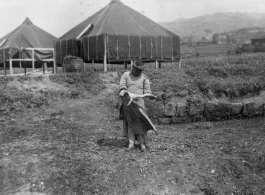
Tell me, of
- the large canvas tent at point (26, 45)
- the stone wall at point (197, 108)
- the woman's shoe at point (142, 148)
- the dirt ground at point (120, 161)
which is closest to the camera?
the dirt ground at point (120, 161)

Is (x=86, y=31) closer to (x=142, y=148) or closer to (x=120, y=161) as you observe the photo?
(x=142, y=148)

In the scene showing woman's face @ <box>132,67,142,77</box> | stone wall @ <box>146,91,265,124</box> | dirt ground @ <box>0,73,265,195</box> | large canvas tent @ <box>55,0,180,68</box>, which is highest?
large canvas tent @ <box>55,0,180,68</box>

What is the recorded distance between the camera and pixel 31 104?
10109mm

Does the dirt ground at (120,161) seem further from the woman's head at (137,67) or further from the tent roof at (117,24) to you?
the tent roof at (117,24)

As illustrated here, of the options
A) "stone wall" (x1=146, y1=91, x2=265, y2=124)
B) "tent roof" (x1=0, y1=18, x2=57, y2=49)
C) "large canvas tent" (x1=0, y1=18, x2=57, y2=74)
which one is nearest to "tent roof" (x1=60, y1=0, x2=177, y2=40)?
"large canvas tent" (x1=0, y1=18, x2=57, y2=74)

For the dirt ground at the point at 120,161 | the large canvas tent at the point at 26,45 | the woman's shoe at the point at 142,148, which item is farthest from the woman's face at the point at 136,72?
the large canvas tent at the point at 26,45

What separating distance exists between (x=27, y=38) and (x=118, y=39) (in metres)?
8.67

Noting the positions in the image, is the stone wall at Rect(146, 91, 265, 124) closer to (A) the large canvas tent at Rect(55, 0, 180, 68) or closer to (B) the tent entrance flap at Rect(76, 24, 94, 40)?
(A) the large canvas tent at Rect(55, 0, 180, 68)

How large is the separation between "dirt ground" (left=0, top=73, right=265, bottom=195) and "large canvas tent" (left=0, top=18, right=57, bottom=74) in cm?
1086

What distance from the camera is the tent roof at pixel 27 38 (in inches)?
792

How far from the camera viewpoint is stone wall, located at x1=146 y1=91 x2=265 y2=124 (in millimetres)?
10188

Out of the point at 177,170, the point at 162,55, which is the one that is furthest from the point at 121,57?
the point at 177,170

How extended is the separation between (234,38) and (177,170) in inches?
1969

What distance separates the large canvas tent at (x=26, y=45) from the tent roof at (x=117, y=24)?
6.97 ft
